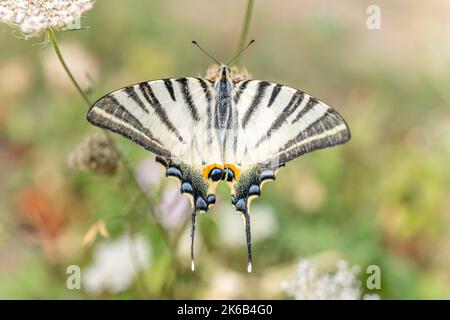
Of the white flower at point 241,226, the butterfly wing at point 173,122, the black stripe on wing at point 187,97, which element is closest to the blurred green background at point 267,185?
the white flower at point 241,226

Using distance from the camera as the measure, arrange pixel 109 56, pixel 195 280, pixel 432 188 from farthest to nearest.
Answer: pixel 109 56
pixel 432 188
pixel 195 280

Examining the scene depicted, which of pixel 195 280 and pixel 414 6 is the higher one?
pixel 414 6

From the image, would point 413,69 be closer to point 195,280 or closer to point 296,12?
point 296,12

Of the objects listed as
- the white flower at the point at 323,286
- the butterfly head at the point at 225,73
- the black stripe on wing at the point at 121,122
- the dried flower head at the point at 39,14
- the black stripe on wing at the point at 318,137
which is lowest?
the white flower at the point at 323,286

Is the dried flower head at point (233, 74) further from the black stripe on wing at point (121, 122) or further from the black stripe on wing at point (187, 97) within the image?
the black stripe on wing at point (121, 122)

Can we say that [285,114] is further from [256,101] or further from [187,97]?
[187,97]

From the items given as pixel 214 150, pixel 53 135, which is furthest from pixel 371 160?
pixel 53 135

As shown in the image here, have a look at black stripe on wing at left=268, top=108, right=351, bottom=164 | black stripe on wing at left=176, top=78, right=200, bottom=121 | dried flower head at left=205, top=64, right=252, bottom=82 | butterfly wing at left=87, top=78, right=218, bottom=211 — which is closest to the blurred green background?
butterfly wing at left=87, top=78, right=218, bottom=211
